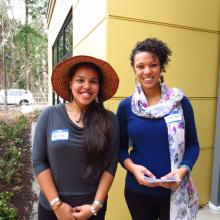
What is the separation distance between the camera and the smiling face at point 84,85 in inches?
66.4

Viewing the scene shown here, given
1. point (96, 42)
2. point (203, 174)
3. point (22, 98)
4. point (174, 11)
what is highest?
point (174, 11)

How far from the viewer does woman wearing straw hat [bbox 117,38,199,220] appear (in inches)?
66.7

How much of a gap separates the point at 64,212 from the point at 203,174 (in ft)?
7.56

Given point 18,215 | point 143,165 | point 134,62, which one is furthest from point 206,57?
point 18,215

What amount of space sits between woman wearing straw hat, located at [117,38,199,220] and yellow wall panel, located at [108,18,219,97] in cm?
100

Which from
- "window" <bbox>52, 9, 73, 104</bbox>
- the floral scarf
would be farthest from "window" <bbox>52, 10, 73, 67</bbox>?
the floral scarf

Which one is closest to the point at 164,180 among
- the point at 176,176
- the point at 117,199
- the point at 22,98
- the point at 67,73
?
the point at 176,176

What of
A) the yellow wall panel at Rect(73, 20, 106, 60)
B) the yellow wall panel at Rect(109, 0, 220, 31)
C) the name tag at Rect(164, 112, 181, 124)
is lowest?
the name tag at Rect(164, 112, 181, 124)

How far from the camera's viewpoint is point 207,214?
3.26 m

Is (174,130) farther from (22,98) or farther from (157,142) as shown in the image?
(22,98)

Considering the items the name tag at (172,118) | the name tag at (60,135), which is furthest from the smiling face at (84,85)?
the name tag at (172,118)

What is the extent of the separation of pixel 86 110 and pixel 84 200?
557 millimetres

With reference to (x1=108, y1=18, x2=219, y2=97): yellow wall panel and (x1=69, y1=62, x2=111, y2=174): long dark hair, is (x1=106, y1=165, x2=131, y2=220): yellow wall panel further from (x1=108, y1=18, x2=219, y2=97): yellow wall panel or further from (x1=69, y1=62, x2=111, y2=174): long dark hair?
(x1=69, y1=62, x2=111, y2=174): long dark hair

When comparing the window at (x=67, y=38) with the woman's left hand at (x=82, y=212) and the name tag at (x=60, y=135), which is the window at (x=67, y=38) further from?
the woman's left hand at (x=82, y=212)
